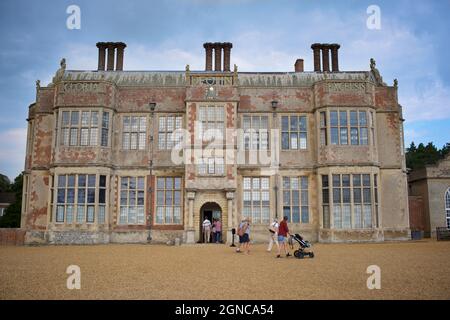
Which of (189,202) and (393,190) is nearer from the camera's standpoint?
(189,202)

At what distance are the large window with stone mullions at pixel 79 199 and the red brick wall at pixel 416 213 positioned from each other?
22629 millimetres

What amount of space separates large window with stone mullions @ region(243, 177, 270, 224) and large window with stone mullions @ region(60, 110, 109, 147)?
30.0ft

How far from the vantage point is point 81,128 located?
81.3 ft

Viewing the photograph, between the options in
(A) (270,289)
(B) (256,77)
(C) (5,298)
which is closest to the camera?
(C) (5,298)

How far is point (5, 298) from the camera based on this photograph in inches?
303

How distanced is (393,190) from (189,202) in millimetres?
12631

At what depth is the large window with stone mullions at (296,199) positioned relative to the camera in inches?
1000

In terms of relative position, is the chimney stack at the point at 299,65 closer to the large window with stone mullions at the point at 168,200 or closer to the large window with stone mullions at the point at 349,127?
the large window with stone mullions at the point at 349,127

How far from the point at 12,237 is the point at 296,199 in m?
17.1

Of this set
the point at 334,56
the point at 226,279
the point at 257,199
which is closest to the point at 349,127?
the point at 257,199

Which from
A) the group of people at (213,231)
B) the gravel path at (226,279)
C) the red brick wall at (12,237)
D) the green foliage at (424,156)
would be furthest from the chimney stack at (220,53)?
the green foliage at (424,156)

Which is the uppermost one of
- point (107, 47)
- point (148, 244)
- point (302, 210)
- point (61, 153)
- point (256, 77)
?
point (107, 47)
